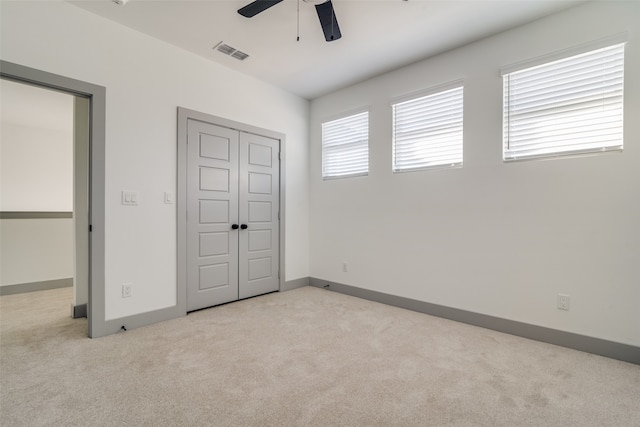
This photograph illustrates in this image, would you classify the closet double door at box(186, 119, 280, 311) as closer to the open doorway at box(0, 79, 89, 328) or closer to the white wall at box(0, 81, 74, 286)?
the open doorway at box(0, 79, 89, 328)

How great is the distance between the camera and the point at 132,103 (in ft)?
9.70

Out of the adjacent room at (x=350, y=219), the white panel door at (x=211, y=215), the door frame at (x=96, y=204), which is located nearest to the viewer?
the adjacent room at (x=350, y=219)

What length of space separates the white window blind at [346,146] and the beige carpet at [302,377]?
85.0 inches

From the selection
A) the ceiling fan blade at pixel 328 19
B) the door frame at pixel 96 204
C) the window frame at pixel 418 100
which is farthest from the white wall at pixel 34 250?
the window frame at pixel 418 100

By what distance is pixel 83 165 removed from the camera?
3324mm

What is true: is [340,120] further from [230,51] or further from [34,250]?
[34,250]

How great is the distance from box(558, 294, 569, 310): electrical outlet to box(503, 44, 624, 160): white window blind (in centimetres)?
126

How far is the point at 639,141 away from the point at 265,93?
3935 millimetres

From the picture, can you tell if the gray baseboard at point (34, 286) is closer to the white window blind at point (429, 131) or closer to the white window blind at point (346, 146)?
the white window blind at point (346, 146)

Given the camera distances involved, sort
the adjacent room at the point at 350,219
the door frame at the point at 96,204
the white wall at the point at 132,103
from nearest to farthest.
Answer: the adjacent room at the point at 350,219
the white wall at the point at 132,103
the door frame at the point at 96,204

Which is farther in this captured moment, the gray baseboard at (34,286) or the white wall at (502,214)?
the gray baseboard at (34,286)

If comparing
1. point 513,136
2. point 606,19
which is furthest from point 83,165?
point 606,19

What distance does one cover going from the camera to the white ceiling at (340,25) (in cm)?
257

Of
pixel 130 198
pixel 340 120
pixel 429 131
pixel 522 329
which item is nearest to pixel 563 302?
pixel 522 329
